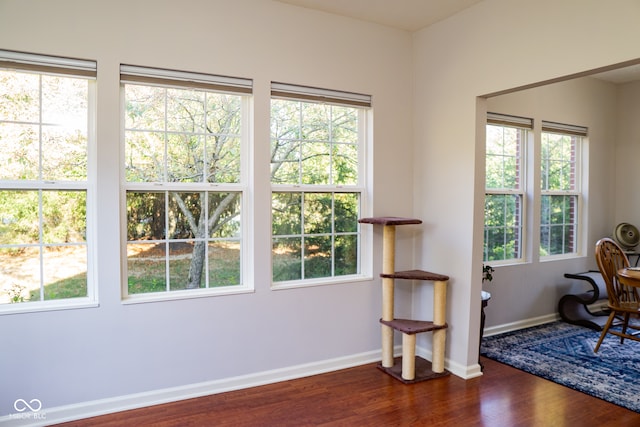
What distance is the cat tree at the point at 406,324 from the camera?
10.8 ft

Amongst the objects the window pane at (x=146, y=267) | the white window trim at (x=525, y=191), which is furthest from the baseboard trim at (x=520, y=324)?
the window pane at (x=146, y=267)

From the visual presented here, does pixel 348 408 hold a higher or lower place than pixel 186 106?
lower

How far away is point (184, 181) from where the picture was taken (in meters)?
3.04

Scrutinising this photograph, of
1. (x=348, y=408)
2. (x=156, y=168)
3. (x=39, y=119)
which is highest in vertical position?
(x=39, y=119)

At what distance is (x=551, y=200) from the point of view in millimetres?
4980

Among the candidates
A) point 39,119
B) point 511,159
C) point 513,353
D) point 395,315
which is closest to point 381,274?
point 395,315

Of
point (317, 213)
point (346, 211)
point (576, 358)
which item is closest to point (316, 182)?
point (317, 213)

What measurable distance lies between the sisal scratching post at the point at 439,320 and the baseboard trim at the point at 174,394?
0.53 m

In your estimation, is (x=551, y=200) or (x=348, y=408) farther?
(x=551, y=200)

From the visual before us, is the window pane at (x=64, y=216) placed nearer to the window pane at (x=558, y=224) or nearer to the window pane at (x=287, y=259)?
the window pane at (x=287, y=259)

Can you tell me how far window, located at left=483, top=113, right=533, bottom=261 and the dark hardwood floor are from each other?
5.15 feet

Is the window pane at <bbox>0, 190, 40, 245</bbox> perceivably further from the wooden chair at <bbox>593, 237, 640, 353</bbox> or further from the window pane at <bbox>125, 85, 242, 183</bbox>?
the wooden chair at <bbox>593, 237, 640, 353</bbox>

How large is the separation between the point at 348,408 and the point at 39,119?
2673mm

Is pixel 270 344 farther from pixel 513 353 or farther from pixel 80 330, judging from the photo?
pixel 513 353
